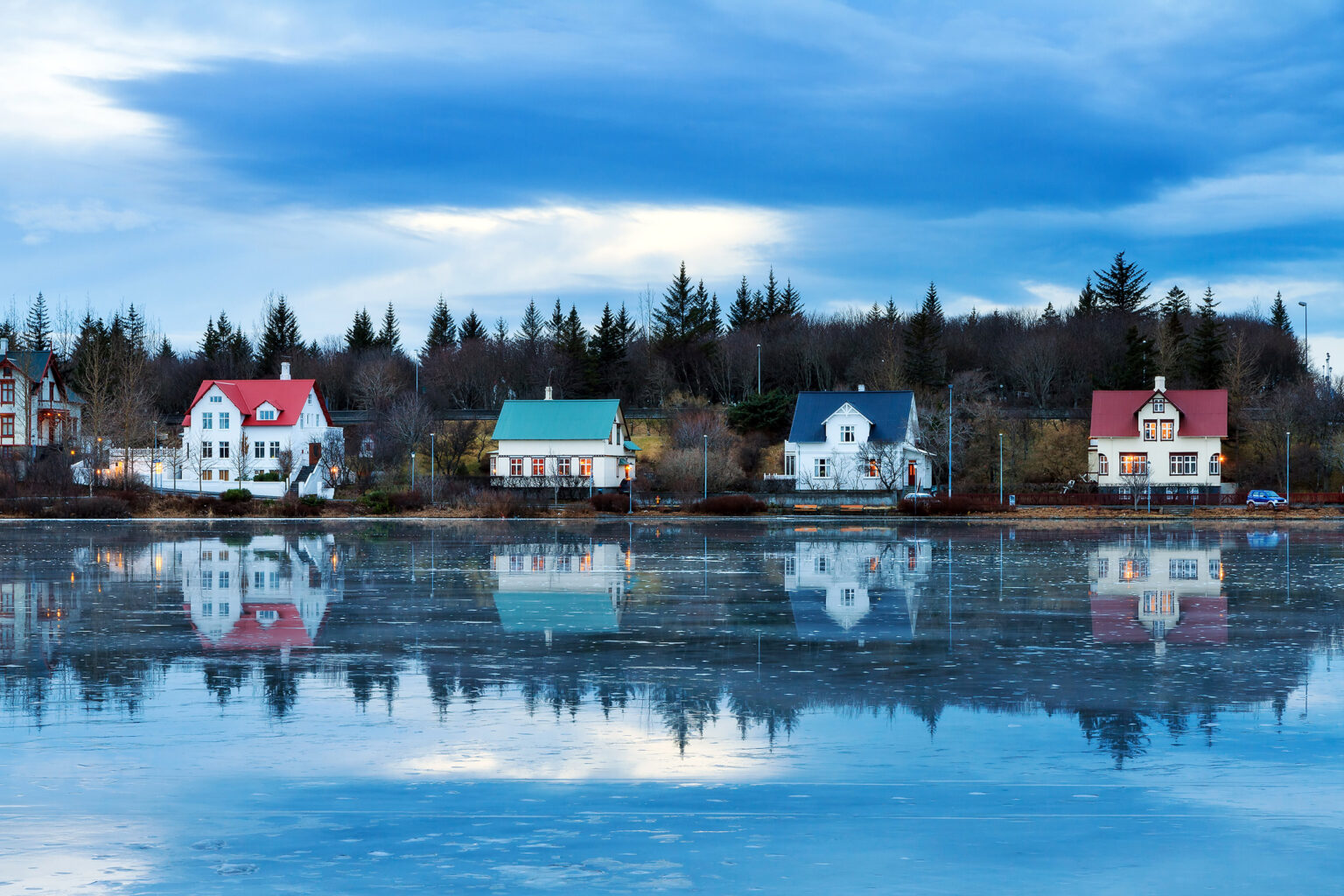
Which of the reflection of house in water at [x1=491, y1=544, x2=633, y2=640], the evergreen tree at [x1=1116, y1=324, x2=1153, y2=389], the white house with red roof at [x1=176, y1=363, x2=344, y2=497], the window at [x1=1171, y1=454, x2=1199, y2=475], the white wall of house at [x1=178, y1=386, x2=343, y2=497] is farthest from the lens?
the evergreen tree at [x1=1116, y1=324, x2=1153, y2=389]

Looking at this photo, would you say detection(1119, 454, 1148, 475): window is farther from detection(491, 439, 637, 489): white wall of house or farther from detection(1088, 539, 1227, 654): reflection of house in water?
detection(1088, 539, 1227, 654): reflection of house in water

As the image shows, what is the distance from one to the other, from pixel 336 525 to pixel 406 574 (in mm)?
27724

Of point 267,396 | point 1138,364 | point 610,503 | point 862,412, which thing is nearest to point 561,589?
point 610,503

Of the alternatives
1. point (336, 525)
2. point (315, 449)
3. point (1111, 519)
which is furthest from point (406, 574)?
point (315, 449)

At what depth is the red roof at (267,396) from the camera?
3162 inches

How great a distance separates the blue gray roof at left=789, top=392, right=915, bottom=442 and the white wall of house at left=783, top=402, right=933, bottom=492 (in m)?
0.46

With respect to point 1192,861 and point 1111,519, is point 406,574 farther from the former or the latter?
point 1111,519

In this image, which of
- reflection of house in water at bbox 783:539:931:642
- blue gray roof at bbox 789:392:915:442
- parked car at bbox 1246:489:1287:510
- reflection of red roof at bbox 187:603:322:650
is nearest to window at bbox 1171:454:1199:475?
parked car at bbox 1246:489:1287:510

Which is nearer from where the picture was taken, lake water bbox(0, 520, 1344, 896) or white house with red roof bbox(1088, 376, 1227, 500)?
lake water bbox(0, 520, 1344, 896)

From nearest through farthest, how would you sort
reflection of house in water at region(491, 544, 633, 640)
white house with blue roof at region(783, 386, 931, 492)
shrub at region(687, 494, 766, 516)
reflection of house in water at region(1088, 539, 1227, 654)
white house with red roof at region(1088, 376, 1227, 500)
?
1. reflection of house in water at region(1088, 539, 1227, 654)
2. reflection of house in water at region(491, 544, 633, 640)
3. shrub at region(687, 494, 766, 516)
4. white house with blue roof at region(783, 386, 931, 492)
5. white house with red roof at region(1088, 376, 1227, 500)

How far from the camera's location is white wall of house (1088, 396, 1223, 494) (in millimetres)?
75688

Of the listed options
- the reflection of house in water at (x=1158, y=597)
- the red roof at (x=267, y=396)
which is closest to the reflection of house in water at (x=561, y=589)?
the reflection of house in water at (x=1158, y=597)

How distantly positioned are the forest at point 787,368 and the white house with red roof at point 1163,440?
4.86ft

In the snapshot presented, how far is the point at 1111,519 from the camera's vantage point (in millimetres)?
57750
